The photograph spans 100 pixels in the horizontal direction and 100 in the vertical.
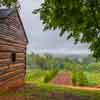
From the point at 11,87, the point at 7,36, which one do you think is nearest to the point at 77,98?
the point at 11,87

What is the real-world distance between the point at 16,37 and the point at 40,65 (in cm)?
6681

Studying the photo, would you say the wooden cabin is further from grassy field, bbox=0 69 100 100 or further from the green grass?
the green grass

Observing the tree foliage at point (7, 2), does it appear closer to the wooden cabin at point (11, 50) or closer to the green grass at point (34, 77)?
the wooden cabin at point (11, 50)

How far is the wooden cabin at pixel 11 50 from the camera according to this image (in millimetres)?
15312

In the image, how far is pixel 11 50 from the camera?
16797 mm

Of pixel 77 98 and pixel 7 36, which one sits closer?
pixel 77 98

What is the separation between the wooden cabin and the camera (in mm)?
15312

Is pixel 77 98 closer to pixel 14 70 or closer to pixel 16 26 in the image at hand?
pixel 14 70

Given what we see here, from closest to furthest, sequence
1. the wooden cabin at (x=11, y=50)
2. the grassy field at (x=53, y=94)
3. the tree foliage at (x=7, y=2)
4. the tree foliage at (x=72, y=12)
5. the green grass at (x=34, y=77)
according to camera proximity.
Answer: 1. the tree foliage at (x=72, y=12)
2. the grassy field at (x=53, y=94)
3. the wooden cabin at (x=11, y=50)
4. the tree foliage at (x=7, y=2)
5. the green grass at (x=34, y=77)

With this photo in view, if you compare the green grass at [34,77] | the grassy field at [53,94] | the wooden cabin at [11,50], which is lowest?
the green grass at [34,77]

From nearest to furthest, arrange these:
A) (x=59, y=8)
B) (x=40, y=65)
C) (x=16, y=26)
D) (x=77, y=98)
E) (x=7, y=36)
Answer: (x=59, y=8), (x=77, y=98), (x=7, y=36), (x=16, y=26), (x=40, y=65)

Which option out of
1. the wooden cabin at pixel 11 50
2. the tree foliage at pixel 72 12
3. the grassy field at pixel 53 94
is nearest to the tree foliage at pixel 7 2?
the wooden cabin at pixel 11 50

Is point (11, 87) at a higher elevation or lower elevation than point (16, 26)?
lower

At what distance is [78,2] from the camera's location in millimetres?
8703
